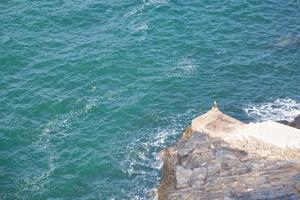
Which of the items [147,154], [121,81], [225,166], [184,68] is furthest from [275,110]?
[121,81]

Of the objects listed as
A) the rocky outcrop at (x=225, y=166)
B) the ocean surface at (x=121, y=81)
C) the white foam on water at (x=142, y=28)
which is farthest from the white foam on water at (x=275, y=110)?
the white foam on water at (x=142, y=28)

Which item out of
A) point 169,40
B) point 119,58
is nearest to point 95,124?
point 119,58

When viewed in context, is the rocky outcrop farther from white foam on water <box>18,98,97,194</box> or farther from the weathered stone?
white foam on water <box>18,98,97,194</box>

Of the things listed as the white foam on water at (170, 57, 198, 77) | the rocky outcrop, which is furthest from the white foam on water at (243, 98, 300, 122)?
the white foam on water at (170, 57, 198, 77)

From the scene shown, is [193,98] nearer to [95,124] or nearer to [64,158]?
[95,124]

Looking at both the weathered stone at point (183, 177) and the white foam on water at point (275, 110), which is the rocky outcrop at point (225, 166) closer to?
the weathered stone at point (183, 177)

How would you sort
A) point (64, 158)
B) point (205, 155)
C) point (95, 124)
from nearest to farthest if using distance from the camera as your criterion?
point (205, 155), point (64, 158), point (95, 124)

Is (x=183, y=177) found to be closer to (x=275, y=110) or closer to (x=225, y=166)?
(x=225, y=166)

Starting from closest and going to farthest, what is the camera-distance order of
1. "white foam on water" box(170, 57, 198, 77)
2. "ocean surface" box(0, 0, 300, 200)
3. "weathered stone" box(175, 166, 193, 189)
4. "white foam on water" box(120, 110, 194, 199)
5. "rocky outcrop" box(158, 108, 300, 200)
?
"rocky outcrop" box(158, 108, 300, 200) → "weathered stone" box(175, 166, 193, 189) → "white foam on water" box(120, 110, 194, 199) → "ocean surface" box(0, 0, 300, 200) → "white foam on water" box(170, 57, 198, 77)
